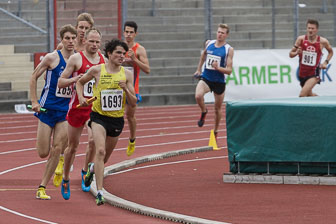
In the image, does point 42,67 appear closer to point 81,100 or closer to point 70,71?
point 70,71

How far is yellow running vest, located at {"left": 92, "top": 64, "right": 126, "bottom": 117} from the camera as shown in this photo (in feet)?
33.8

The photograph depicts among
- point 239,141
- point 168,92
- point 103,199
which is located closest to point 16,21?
point 168,92

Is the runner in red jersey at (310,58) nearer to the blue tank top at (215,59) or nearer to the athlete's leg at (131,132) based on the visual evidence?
the blue tank top at (215,59)

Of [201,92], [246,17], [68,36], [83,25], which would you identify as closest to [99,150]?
[68,36]

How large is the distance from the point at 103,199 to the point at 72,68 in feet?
6.13

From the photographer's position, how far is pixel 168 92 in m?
26.4

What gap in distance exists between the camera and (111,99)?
33.9 ft

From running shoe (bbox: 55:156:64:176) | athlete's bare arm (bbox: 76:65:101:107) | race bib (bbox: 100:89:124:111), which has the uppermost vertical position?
athlete's bare arm (bbox: 76:65:101:107)

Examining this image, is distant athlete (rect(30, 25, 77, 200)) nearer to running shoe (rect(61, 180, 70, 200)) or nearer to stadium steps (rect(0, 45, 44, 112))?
running shoe (rect(61, 180, 70, 200))

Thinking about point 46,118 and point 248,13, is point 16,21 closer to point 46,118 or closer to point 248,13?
point 248,13

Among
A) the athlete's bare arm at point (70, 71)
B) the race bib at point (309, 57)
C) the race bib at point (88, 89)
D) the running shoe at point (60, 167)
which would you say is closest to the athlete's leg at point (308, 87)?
the race bib at point (309, 57)

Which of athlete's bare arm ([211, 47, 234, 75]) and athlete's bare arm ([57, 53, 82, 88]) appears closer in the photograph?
athlete's bare arm ([57, 53, 82, 88])

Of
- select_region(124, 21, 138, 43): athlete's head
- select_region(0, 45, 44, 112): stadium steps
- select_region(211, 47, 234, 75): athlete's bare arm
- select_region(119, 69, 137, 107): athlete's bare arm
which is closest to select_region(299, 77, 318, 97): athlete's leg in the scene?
select_region(211, 47, 234, 75): athlete's bare arm

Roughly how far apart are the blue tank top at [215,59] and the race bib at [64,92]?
598 centimetres
